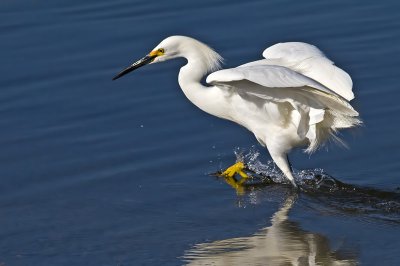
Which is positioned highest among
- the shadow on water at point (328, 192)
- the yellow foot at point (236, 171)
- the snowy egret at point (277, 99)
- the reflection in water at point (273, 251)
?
the snowy egret at point (277, 99)

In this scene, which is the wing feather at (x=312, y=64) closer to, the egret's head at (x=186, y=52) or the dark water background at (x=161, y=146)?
the egret's head at (x=186, y=52)

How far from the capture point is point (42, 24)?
13555mm

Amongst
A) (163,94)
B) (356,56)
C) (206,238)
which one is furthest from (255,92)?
(356,56)

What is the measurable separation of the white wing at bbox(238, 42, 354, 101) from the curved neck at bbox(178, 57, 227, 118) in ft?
1.41

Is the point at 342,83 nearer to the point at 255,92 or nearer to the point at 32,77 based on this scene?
the point at 255,92

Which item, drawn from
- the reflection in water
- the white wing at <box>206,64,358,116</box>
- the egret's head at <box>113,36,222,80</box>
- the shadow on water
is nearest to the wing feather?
the white wing at <box>206,64,358,116</box>

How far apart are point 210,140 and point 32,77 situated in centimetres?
Result: 253

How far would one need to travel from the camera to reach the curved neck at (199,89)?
9.61 meters

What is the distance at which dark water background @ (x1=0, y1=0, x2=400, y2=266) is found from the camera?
330 inches

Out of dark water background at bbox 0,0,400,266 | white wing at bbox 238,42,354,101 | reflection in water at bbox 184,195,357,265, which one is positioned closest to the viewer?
reflection in water at bbox 184,195,357,265

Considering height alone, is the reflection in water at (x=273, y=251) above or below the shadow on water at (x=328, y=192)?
below

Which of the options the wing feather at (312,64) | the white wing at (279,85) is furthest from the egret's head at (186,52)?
the white wing at (279,85)

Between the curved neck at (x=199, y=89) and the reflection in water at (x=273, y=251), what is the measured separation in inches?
58.2

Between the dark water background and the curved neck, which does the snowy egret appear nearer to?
the curved neck
